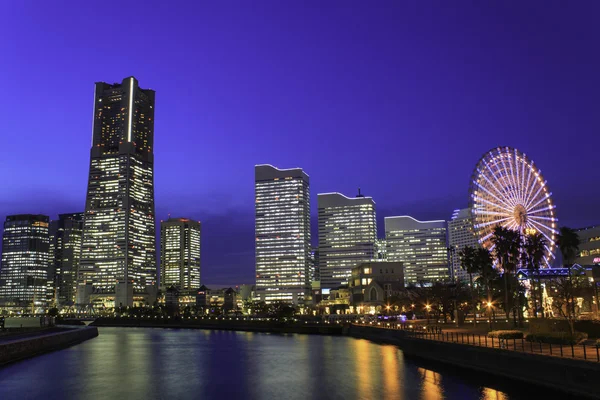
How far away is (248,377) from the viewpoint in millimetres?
A: 59500

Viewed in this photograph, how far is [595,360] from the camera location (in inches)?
1475

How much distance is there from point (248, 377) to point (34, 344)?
42.5m

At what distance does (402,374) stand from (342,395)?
12203 mm

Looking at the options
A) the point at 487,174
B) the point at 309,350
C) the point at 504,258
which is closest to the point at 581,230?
the point at 487,174

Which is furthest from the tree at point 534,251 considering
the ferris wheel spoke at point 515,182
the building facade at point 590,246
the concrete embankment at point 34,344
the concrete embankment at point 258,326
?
the concrete embankment at point 34,344

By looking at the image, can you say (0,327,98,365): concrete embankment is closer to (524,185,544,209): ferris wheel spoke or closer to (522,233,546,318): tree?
(522,233,546,318): tree

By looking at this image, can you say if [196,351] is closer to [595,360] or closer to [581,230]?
[595,360]

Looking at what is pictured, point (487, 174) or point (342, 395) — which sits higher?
point (487, 174)

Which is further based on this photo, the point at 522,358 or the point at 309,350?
the point at 309,350

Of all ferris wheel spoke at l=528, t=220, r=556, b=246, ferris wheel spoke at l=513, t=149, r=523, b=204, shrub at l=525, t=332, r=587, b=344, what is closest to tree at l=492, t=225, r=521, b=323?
ferris wheel spoke at l=528, t=220, r=556, b=246

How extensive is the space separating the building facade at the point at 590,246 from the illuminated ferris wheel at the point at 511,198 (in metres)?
53.9

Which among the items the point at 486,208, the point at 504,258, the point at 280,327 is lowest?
the point at 280,327

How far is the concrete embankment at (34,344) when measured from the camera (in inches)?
2774

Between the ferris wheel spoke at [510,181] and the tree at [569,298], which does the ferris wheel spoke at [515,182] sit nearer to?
the ferris wheel spoke at [510,181]
